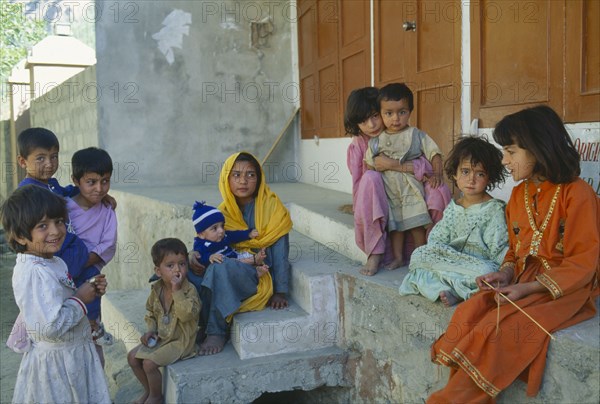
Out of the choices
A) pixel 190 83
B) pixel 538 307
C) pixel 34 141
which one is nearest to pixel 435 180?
pixel 538 307

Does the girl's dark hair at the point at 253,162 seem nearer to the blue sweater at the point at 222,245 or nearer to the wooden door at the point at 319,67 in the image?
the blue sweater at the point at 222,245

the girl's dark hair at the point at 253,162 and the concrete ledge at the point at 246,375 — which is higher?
the girl's dark hair at the point at 253,162

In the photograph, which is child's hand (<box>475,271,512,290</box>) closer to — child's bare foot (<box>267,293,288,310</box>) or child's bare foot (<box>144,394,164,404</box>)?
child's bare foot (<box>267,293,288,310</box>)

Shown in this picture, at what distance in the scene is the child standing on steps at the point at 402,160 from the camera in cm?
304

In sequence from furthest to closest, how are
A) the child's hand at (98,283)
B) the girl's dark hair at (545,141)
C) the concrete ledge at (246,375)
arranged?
1. the concrete ledge at (246,375)
2. the child's hand at (98,283)
3. the girl's dark hair at (545,141)

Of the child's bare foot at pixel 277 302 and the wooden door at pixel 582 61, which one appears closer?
the wooden door at pixel 582 61

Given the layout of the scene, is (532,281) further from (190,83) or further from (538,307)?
(190,83)

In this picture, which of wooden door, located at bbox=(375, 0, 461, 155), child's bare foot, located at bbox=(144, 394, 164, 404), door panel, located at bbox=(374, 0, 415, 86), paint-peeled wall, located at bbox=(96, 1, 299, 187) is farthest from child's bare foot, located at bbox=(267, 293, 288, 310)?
paint-peeled wall, located at bbox=(96, 1, 299, 187)

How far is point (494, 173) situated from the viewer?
261 cm

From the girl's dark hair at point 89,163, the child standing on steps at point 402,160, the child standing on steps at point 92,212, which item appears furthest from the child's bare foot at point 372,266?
the girl's dark hair at point 89,163

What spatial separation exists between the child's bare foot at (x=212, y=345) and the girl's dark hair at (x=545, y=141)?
185 centimetres

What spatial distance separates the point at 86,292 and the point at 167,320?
0.62m

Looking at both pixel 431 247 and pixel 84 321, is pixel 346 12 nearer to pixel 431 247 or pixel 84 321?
pixel 431 247

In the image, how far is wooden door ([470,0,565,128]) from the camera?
2895mm
